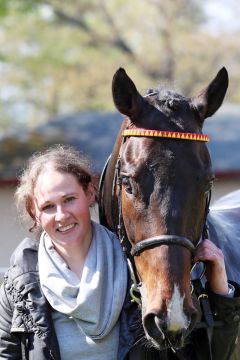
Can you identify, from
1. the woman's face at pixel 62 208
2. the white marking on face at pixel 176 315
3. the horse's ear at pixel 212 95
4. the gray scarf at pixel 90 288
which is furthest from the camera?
the horse's ear at pixel 212 95

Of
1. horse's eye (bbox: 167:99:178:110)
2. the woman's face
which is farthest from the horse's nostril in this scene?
horse's eye (bbox: 167:99:178:110)

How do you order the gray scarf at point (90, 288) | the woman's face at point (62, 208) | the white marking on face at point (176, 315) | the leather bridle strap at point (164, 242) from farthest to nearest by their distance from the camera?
the woman's face at point (62, 208)
the gray scarf at point (90, 288)
the leather bridle strap at point (164, 242)
the white marking on face at point (176, 315)

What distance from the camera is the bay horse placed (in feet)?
7.58

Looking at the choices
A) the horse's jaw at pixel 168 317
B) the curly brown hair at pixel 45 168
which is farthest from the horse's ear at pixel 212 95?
the horse's jaw at pixel 168 317

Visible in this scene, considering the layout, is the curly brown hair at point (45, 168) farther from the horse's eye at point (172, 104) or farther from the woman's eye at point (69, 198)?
the horse's eye at point (172, 104)

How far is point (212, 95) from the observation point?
276cm

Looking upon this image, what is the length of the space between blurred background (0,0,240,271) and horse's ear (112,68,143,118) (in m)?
11.0

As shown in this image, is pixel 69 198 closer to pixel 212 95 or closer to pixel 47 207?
pixel 47 207

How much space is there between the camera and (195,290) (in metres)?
2.65

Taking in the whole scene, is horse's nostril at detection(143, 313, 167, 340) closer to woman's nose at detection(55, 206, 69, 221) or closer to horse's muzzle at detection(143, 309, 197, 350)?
horse's muzzle at detection(143, 309, 197, 350)

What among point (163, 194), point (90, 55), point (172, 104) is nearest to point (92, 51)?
point (90, 55)

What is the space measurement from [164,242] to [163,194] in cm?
18

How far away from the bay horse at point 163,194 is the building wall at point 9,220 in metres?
5.25

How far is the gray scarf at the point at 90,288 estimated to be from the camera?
2.48m
